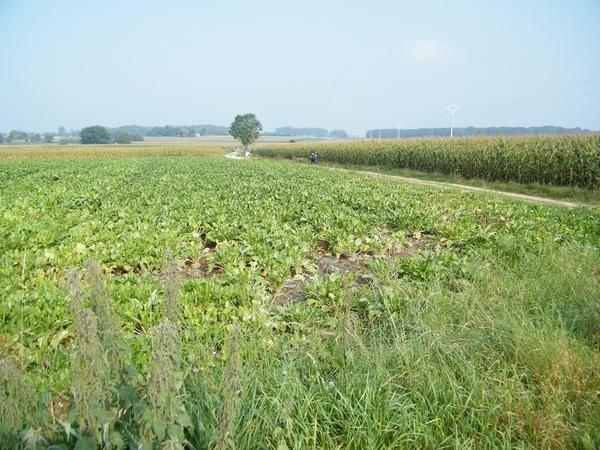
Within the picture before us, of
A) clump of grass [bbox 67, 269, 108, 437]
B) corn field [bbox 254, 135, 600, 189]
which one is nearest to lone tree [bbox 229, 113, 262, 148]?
corn field [bbox 254, 135, 600, 189]

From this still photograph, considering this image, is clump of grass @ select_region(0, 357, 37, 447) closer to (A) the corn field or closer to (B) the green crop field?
(B) the green crop field

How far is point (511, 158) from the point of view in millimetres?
21266

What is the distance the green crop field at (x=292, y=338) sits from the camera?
1.83 meters

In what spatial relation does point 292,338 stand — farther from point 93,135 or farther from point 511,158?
point 93,135

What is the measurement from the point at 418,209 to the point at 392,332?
6.09 m

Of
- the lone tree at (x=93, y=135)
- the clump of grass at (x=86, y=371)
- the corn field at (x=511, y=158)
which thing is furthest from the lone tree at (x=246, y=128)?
the clump of grass at (x=86, y=371)

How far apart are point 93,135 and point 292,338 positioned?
13211 centimetres

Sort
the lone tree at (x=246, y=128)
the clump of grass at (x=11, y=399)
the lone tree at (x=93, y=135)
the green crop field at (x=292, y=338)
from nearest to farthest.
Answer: the clump of grass at (x=11, y=399)
the green crop field at (x=292, y=338)
the lone tree at (x=246, y=128)
the lone tree at (x=93, y=135)

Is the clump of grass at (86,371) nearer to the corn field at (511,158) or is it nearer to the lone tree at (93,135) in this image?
the corn field at (511,158)

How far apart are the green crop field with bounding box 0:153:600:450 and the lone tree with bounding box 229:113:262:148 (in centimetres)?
10435

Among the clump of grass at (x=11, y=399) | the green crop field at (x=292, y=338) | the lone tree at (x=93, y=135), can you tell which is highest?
the lone tree at (x=93, y=135)

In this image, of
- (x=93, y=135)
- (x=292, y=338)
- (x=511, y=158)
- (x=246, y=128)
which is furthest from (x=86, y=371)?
(x=93, y=135)

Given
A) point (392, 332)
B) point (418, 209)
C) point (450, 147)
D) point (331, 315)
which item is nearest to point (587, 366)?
point (392, 332)

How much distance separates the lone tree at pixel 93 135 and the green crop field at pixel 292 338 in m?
126
